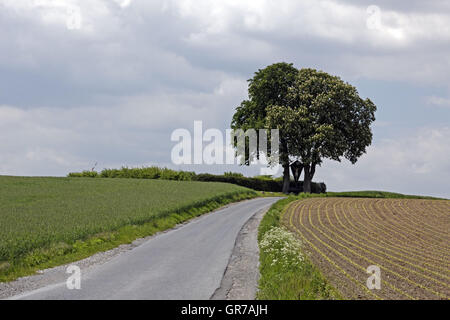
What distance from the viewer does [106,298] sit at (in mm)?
13781

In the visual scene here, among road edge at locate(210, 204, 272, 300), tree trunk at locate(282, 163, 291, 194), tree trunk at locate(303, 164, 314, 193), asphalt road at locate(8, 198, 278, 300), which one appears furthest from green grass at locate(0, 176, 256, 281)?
tree trunk at locate(282, 163, 291, 194)

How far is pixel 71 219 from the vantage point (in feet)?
95.6

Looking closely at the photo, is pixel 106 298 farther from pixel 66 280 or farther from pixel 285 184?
pixel 285 184

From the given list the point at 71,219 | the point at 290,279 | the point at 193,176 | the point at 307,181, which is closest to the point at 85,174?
the point at 193,176

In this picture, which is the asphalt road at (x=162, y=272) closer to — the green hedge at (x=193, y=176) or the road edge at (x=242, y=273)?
the road edge at (x=242, y=273)

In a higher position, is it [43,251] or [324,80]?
[324,80]

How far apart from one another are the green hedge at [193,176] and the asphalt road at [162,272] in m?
53.7

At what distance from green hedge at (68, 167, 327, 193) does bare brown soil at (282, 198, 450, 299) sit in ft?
122

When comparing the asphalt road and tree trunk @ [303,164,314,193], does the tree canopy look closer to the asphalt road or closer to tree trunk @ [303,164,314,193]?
tree trunk @ [303,164,314,193]

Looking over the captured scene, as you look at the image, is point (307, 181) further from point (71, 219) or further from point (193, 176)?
point (71, 219)

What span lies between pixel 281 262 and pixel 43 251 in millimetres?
10475

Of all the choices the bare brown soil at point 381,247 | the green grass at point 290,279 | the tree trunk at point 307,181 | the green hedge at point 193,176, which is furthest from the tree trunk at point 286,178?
the green grass at point 290,279
